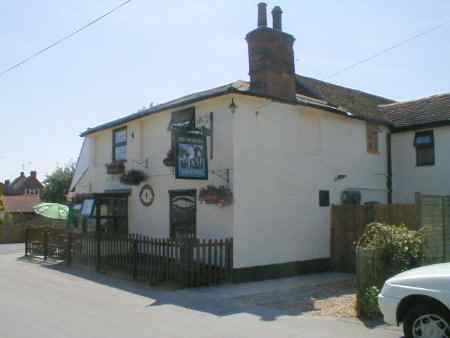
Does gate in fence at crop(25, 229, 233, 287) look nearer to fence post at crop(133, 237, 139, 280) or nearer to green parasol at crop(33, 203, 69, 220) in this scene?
fence post at crop(133, 237, 139, 280)

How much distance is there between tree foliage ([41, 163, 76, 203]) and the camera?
4372 centimetres

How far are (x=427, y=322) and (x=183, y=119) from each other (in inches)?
376

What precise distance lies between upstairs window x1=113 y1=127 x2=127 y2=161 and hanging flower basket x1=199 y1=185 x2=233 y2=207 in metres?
5.57

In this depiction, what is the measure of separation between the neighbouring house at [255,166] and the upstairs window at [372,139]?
4cm

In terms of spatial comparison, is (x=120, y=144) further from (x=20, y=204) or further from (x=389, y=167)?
(x=20, y=204)

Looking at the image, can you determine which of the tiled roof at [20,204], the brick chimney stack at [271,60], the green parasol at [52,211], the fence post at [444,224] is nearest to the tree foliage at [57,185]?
the tiled roof at [20,204]

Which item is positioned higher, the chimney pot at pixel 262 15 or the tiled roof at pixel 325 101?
the chimney pot at pixel 262 15

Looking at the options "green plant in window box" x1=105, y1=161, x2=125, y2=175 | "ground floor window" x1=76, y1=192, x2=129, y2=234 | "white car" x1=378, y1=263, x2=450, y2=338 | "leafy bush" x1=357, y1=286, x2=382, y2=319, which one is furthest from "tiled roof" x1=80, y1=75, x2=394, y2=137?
"white car" x1=378, y1=263, x2=450, y2=338

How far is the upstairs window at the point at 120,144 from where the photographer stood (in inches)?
668

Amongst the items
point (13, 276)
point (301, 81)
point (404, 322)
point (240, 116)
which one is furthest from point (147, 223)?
point (404, 322)

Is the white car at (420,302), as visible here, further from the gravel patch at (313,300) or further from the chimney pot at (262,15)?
the chimney pot at (262,15)

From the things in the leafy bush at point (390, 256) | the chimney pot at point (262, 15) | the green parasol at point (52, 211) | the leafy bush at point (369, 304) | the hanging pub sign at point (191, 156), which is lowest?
the leafy bush at point (369, 304)

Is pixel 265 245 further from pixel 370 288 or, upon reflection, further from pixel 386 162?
pixel 386 162

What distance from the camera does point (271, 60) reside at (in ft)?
45.4
